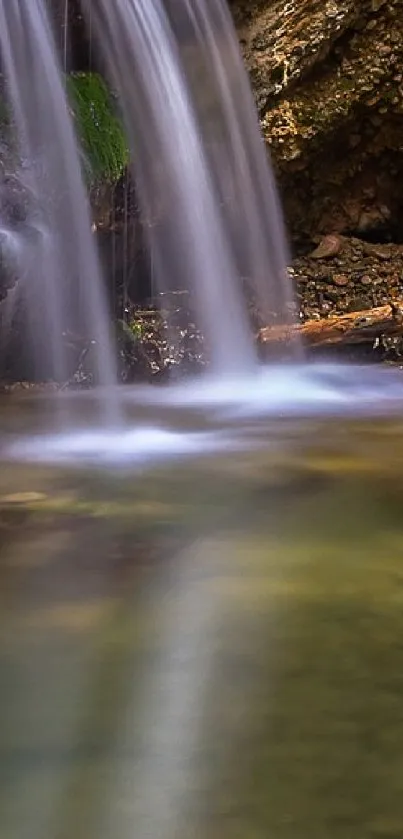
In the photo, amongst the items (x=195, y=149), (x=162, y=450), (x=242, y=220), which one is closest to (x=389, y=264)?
(x=242, y=220)

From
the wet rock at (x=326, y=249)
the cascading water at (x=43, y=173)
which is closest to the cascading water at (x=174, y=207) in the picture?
the cascading water at (x=43, y=173)

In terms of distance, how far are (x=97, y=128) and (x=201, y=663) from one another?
5500 mm

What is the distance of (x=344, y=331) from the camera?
318 inches

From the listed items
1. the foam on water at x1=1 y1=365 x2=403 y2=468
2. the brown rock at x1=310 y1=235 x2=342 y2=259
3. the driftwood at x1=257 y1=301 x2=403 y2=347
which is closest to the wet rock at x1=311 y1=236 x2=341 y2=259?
the brown rock at x1=310 y1=235 x2=342 y2=259

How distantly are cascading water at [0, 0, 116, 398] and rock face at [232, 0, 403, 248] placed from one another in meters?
2.19

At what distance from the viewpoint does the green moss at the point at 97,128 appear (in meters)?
6.46

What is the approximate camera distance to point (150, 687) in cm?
179

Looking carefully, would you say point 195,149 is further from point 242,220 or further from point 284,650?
point 284,650

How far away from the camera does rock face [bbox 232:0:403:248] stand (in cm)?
760

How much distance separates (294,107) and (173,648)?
7.29 m

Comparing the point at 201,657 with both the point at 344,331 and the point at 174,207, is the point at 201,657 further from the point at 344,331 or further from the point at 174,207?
the point at 344,331

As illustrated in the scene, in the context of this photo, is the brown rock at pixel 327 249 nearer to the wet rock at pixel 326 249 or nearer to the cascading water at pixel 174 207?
the wet rock at pixel 326 249

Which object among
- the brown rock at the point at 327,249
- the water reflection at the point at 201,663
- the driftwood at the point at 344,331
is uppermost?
the brown rock at the point at 327,249

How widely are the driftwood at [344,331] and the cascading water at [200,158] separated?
0.28 metres
